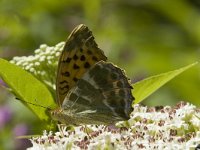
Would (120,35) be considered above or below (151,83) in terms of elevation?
above

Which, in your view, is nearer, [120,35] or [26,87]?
[26,87]

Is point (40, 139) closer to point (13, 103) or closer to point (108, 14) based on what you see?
point (13, 103)

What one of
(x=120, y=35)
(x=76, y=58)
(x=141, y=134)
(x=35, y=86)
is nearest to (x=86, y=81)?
(x=76, y=58)

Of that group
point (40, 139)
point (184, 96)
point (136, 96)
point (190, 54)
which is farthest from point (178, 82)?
point (40, 139)

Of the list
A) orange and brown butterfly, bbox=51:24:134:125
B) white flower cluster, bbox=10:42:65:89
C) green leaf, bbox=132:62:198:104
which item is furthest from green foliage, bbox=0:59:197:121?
white flower cluster, bbox=10:42:65:89

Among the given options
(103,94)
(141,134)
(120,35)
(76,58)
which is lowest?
(141,134)

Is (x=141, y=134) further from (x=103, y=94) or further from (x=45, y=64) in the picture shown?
(x=45, y=64)

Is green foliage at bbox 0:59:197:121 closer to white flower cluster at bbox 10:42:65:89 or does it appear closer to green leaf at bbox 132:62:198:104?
green leaf at bbox 132:62:198:104
